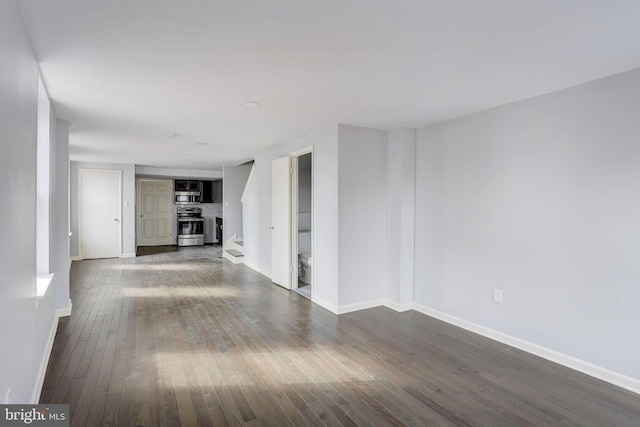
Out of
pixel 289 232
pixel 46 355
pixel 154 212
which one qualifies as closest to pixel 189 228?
pixel 154 212

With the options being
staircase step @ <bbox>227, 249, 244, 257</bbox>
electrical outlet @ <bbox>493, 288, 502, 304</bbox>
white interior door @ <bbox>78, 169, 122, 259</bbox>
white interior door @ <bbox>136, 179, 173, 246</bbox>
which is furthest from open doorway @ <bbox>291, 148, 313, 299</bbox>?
white interior door @ <bbox>136, 179, 173, 246</bbox>

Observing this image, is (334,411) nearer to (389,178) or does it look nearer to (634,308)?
(634,308)

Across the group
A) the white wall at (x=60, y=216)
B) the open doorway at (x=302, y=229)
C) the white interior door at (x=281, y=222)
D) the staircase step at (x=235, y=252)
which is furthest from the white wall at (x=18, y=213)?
the staircase step at (x=235, y=252)

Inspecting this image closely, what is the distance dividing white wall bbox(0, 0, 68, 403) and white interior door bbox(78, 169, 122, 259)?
20.5 feet

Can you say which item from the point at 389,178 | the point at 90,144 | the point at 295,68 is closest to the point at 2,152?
the point at 295,68

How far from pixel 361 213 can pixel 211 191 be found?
767 cm

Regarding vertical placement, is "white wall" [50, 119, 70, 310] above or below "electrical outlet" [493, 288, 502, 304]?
above

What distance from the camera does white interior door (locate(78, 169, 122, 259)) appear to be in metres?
7.69

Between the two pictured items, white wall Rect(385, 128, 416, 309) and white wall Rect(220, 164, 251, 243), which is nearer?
white wall Rect(385, 128, 416, 309)

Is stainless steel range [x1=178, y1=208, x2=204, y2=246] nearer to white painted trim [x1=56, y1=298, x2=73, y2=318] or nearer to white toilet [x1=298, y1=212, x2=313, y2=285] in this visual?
white toilet [x1=298, y1=212, x2=313, y2=285]

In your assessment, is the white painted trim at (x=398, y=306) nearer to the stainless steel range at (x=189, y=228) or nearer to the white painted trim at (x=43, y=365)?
the white painted trim at (x=43, y=365)

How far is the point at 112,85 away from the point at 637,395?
4510 millimetres

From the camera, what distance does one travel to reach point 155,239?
10227 millimetres

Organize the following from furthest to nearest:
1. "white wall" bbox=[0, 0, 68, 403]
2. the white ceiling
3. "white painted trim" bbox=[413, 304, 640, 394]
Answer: "white painted trim" bbox=[413, 304, 640, 394], the white ceiling, "white wall" bbox=[0, 0, 68, 403]
